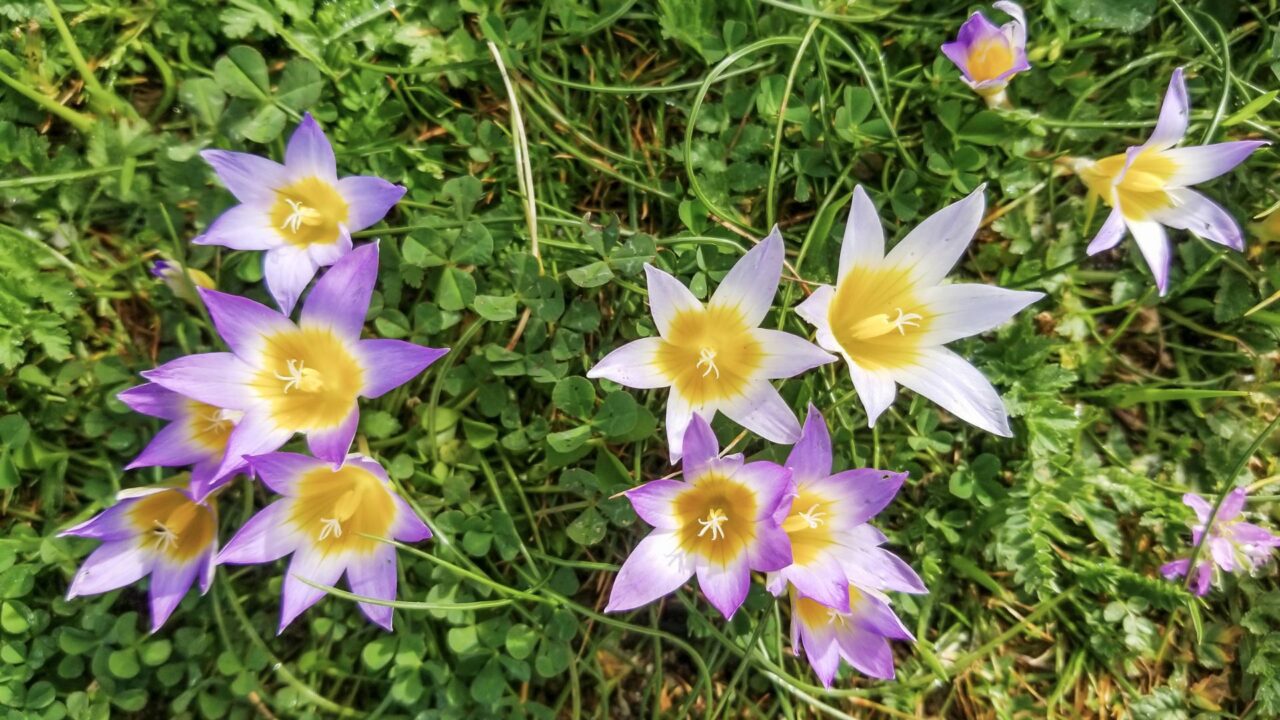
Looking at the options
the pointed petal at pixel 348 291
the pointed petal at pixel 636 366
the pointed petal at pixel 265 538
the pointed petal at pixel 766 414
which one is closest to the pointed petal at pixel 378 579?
the pointed petal at pixel 265 538

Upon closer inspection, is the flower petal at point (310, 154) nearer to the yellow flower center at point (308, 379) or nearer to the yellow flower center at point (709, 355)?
the yellow flower center at point (308, 379)

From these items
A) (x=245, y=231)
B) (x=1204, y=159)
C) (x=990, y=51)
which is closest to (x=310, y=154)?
(x=245, y=231)

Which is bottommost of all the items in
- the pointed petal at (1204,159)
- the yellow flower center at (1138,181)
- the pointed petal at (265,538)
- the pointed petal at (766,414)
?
the pointed petal at (265,538)

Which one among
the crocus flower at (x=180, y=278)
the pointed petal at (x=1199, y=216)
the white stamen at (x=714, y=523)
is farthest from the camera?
the crocus flower at (x=180, y=278)

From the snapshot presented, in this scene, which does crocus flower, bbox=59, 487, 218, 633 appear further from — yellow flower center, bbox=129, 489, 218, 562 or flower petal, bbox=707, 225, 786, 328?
flower petal, bbox=707, 225, 786, 328

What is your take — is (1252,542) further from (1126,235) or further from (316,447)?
(316,447)

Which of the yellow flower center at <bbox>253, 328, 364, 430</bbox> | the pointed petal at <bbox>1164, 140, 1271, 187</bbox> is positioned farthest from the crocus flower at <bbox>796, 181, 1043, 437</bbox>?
the yellow flower center at <bbox>253, 328, 364, 430</bbox>
